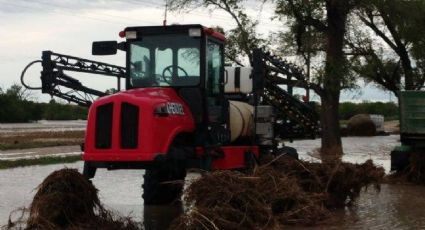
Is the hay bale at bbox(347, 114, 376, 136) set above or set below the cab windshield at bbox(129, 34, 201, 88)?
below

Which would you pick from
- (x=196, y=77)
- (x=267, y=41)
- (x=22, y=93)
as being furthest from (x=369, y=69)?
(x=22, y=93)

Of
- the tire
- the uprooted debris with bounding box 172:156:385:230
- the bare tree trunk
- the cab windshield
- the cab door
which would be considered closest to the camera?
the uprooted debris with bounding box 172:156:385:230

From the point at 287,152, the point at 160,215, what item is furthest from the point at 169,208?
the point at 287,152

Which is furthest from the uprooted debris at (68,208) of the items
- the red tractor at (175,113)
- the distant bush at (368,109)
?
the distant bush at (368,109)

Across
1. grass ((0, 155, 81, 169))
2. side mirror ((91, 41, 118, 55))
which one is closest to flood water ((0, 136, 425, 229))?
side mirror ((91, 41, 118, 55))

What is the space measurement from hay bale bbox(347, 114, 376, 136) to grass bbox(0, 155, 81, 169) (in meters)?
27.4

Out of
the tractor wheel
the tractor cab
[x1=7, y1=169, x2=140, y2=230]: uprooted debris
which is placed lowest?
[x1=7, y1=169, x2=140, y2=230]: uprooted debris

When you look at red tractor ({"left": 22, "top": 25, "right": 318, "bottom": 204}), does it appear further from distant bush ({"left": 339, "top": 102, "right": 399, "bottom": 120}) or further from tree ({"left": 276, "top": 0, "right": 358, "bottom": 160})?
distant bush ({"left": 339, "top": 102, "right": 399, "bottom": 120})

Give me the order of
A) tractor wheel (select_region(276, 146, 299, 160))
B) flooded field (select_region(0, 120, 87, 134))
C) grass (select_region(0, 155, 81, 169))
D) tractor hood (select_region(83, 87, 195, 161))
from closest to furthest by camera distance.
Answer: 1. tractor hood (select_region(83, 87, 195, 161))
2. tractor wheel (select_region(276, 146, 299, 160))
3. grass (select_region(0, 155, 81, 169))
4. flooded field (select_region(0, 120, 87, 134))

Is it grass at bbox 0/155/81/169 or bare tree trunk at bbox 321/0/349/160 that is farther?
bare tree trunk at bbox 321/0/349/160

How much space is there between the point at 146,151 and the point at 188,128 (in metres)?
1.07

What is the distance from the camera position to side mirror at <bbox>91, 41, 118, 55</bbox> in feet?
34.4

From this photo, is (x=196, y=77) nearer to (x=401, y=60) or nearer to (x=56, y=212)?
(x=56, y=212)

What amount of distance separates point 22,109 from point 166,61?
6505 cm
